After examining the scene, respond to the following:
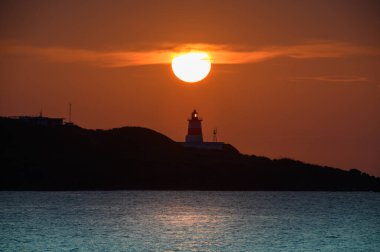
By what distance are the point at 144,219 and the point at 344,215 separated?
1387 inches

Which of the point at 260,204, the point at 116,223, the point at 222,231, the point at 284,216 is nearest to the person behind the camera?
the point at 222,231

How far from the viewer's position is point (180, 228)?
341ft

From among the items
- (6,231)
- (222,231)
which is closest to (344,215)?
(222,231)

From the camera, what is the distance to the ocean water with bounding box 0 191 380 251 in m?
84.5

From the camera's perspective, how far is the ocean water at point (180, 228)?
84.5 meters

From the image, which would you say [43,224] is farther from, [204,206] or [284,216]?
[204,206]

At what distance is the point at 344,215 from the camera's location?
138m

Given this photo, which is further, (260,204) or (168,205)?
(260,204)

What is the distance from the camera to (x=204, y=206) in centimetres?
15938

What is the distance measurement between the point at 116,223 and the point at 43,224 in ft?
31.6

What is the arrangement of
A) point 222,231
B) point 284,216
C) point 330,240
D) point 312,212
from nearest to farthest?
point 330,240 < point 222,231 < point 284,216 < point 312,212

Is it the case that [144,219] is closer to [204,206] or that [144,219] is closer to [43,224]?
[43,224]

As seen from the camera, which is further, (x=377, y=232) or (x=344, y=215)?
(x=344, y=215)

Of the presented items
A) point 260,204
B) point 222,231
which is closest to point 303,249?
point 222,231
